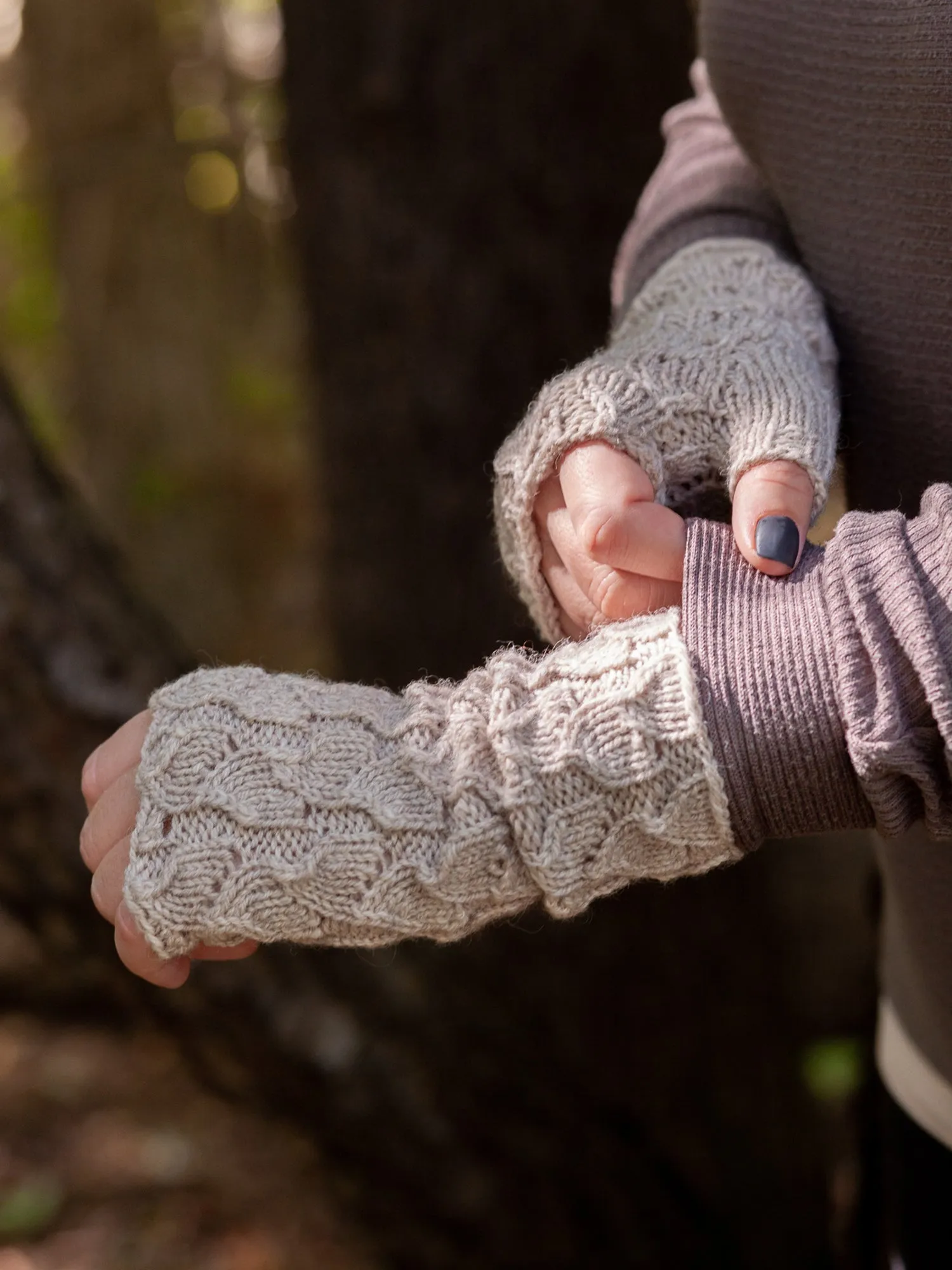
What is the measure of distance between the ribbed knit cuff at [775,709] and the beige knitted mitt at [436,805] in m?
0.02

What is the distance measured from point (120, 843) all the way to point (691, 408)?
54 centimetres

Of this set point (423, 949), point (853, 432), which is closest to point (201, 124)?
point (423, 949)

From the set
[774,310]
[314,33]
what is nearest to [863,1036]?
[774,310]

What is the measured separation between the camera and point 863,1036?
2.35 meters

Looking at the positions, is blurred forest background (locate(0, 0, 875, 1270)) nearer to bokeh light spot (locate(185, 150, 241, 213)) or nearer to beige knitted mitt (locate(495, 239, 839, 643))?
beige knitted mitt (locate(495, 239, 839, 643))

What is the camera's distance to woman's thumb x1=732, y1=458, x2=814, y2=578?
0.87m

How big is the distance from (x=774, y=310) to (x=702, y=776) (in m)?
Answer: 0.45

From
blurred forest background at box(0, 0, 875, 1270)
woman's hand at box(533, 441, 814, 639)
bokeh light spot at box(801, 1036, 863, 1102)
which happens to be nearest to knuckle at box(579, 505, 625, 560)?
woman's hand at box(533, 441, 814, 639)

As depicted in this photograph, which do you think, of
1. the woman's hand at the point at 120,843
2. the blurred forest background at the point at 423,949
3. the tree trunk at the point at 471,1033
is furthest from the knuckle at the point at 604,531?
the tree trunk at the point at 471,1033

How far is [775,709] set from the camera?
0.81 metres

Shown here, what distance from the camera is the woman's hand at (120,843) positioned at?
0.88 metres

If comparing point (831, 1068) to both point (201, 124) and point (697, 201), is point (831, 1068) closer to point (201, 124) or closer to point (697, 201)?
point (697, 201)

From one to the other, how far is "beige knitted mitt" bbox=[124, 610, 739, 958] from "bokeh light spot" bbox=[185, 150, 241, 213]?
3.88 meters

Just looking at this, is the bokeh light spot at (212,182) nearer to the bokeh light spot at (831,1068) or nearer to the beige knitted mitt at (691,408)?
the bokeh light spot at (831,1068)
